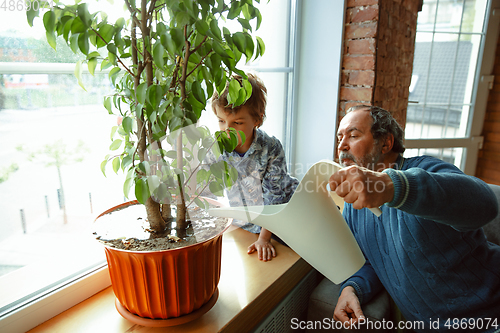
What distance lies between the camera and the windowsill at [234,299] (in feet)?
2.84

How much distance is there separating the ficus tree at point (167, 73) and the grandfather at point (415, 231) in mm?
318

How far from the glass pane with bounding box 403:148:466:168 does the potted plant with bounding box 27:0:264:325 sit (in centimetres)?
234

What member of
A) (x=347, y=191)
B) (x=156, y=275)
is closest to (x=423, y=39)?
(x=347, y=191)

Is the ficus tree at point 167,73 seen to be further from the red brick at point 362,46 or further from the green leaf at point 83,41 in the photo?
the red brick at point 362,46

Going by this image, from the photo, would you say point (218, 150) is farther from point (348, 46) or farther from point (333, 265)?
point (348, 46)

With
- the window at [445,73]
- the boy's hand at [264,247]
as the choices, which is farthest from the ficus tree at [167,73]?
the window at [445,73]

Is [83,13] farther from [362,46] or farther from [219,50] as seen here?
[362,46]

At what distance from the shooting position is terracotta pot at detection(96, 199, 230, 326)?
75 centimetres

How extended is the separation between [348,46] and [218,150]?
132cm

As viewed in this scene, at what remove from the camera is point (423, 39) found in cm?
248

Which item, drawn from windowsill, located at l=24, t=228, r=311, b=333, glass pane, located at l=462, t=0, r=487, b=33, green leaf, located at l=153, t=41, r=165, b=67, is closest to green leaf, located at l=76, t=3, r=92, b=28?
green leaf, located at l=153, t=41, r=165, b=67

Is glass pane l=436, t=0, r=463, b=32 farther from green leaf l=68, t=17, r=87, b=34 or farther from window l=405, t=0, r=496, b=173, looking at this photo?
green leaf l=68, t=17, r=87, b=34

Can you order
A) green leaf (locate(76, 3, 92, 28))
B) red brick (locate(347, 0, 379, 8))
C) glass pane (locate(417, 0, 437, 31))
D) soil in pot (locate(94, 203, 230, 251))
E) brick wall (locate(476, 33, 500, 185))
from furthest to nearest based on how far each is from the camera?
brick wall (locate(476, 33, 500, 185)), glass pane (locate(417, 0, 437, 31)), red brick (locate(347, 0, 379, 8)), soil in pot (locate(94, 203, 230, 251)), green leaf (locate(76, 3, 92, 28))

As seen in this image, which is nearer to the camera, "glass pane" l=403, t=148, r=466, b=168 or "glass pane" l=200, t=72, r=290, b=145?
"glass pane" l=200, t=72, r=290, b=145
